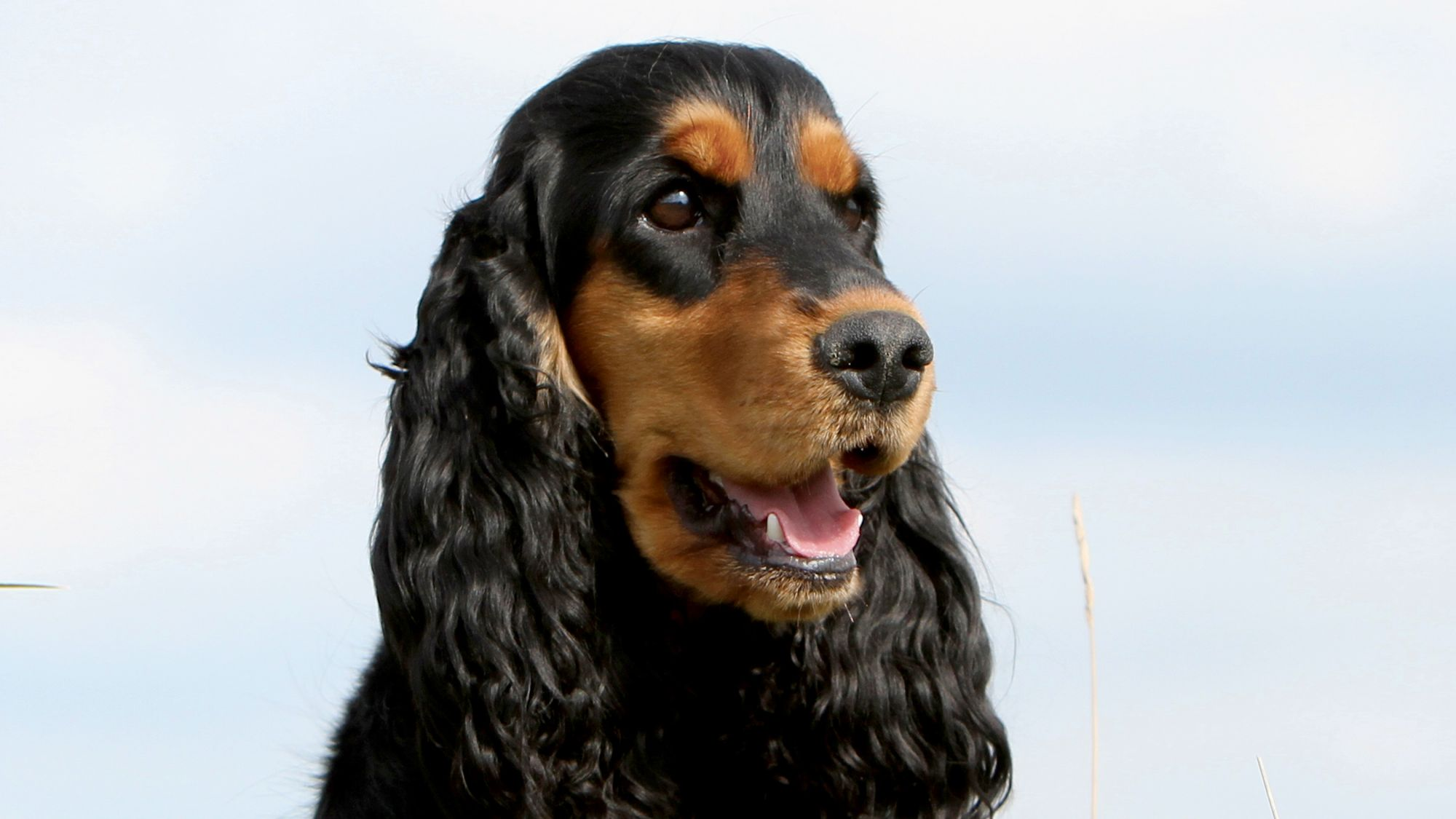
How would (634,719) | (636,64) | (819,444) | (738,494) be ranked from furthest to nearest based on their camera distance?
(636,64)
(634,719)
(738,494)
(819,444)

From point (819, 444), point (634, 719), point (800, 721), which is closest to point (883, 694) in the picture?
point (800, 721)

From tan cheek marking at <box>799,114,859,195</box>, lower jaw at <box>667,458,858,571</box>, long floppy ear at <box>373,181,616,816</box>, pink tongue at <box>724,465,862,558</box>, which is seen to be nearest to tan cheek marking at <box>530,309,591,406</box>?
long floppy ear at <box>373,181,616,816</box>

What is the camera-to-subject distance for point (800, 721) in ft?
10.6

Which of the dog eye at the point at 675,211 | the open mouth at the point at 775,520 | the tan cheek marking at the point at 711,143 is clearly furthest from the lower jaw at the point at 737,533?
the tan cheek marking at the point at 711,143

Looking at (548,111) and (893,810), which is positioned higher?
(548,111)

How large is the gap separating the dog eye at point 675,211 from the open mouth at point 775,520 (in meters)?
0.48

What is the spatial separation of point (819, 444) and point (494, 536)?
74cm

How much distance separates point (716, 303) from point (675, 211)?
10.5 inches

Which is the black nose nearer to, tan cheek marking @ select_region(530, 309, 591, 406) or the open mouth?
the open mouth

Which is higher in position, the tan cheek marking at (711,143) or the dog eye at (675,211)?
the tan cheek marking at (711,143)

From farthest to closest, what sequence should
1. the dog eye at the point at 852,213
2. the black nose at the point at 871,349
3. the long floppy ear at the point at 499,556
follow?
the dog eye at the point at 852,213, the long floppy ear at the point at 499,556, the black nose at the point at 871,349

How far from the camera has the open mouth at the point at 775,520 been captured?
2848 mm

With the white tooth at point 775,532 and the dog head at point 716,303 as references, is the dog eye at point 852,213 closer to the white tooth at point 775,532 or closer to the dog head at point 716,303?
the dog head at point 716,303

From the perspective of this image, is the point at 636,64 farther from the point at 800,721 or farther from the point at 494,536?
the point at 800,721
